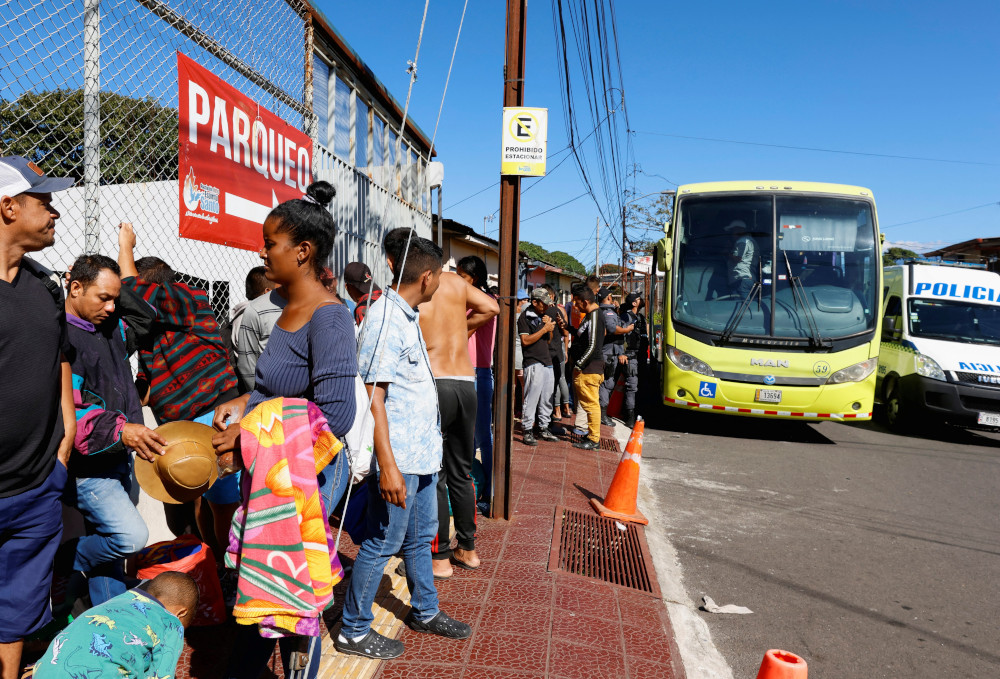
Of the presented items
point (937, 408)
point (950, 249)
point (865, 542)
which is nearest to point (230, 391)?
point (865, 542)

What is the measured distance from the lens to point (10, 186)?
2227mm

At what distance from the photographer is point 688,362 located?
8.73 m

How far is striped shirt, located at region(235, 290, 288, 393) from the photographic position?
3.37m

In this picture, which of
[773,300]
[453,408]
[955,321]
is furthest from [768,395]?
[453,408]

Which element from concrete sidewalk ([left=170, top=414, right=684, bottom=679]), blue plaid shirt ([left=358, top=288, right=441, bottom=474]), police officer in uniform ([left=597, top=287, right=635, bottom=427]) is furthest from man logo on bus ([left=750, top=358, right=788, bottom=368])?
blue plaid shirt ([left=358, top=288, right=441, bottom=474])

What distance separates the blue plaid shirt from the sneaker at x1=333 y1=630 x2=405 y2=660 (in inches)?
29.9

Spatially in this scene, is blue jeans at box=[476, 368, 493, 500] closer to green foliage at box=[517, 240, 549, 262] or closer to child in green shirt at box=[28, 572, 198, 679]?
child in green shirt at box=[28, 572, 198, 679]

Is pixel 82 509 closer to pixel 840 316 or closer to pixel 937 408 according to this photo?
pixel 840 316

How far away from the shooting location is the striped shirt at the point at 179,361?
3414 millimetres

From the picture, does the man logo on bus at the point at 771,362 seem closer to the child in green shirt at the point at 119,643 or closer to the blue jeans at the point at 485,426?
the blue jeans at the point at 485,426

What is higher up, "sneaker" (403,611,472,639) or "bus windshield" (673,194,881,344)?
"bus windshield" (673,194,881,344)

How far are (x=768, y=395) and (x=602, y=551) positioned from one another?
15.3 feet

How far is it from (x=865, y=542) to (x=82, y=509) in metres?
5.36

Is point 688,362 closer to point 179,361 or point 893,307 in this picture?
point 893,307
